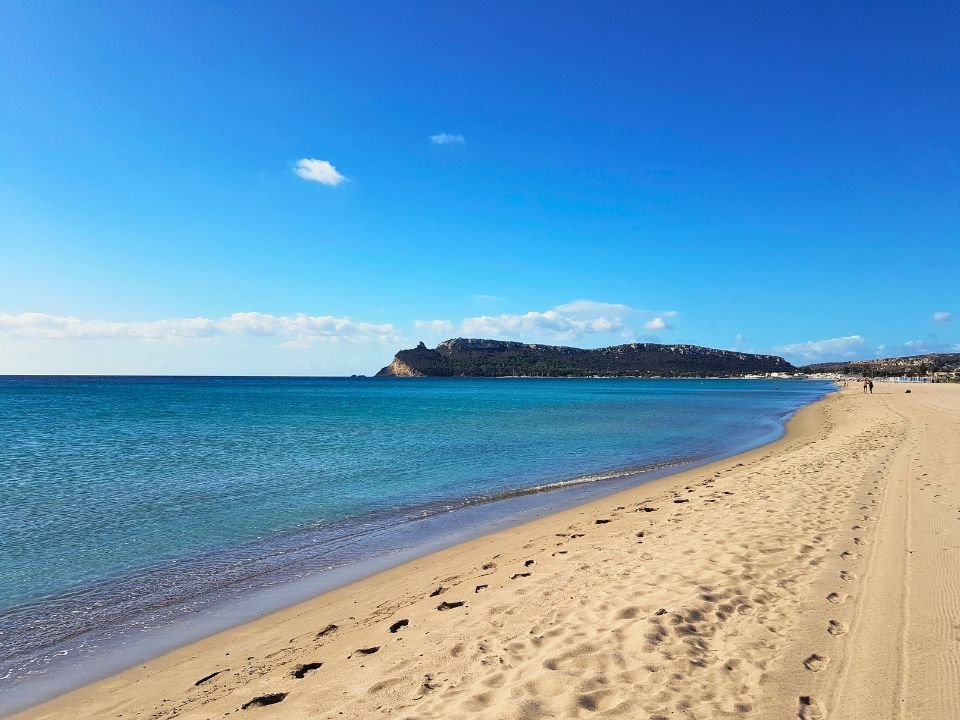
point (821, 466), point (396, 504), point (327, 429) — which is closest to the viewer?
point (396, 504)

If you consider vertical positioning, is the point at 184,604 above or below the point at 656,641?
below

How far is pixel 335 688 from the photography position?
4773 mm

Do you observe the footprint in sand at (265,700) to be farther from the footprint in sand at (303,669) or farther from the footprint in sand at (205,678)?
the footprint in sand at (205,678)

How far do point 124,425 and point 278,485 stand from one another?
25.5 m

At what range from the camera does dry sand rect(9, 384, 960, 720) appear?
421 centimetres

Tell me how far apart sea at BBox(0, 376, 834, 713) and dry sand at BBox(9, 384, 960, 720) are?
103cm

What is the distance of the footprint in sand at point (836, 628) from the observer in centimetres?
520

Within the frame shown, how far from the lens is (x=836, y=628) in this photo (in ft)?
17.3

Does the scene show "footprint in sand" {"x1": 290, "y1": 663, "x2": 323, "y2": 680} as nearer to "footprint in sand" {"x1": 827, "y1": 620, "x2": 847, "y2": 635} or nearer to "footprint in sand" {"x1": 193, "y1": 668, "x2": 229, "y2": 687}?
"footprint in sand" {"x1": 193, "y1": 668, "x2": 229, "y2": 687}

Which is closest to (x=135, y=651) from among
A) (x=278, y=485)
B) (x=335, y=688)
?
(x=335, y=688)

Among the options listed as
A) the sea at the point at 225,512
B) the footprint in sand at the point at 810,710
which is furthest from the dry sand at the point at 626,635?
the sea at the point at 225,512

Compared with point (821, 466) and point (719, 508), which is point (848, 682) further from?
point (821, 466)

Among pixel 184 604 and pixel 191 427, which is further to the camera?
pixel 191 427

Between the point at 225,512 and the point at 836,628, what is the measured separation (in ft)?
40.4
